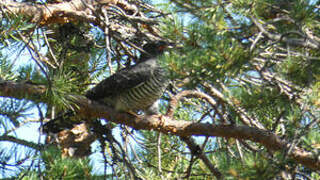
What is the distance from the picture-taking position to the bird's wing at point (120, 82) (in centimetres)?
321

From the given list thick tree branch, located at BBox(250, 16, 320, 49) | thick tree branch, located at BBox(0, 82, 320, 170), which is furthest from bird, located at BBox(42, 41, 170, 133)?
thick tree branch, located at BBox(250, 16, 320, 49)

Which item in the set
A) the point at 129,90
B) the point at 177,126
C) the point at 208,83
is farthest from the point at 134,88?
the point at 208,83

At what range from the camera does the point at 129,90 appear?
11.0 feet

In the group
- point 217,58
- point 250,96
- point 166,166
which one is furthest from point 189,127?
point 166,166

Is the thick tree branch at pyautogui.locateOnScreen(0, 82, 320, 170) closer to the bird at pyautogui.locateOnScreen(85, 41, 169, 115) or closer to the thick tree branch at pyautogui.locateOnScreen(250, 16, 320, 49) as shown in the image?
the bird at pyautogui.locateOnScreen(85, 41, 169, 115)

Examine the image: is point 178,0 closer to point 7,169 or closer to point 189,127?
point 189,127

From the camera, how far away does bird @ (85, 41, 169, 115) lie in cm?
A: 322

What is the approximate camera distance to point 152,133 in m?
3.90

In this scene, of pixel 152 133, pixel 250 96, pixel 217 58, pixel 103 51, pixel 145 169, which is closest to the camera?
pixel 217 58

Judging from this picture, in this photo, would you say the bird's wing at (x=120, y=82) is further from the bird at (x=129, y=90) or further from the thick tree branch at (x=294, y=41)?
the thick tree branch at (x=294, y=41)

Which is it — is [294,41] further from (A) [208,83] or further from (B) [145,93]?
(B) [145,93]

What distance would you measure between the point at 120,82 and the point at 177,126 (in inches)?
26.9

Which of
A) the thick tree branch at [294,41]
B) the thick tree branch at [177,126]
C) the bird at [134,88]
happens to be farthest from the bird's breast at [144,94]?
the thick tree branch at [294,41]

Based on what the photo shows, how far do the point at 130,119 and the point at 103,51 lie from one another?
883 mm
